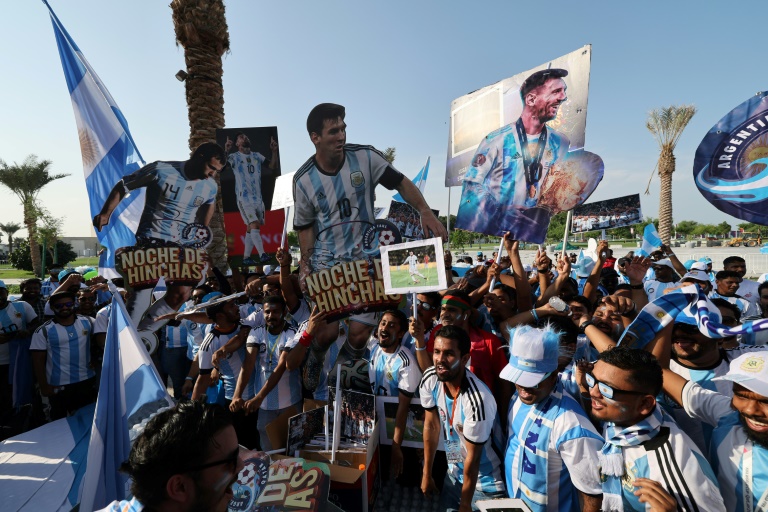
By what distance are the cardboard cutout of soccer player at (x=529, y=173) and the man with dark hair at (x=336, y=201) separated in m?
0.57

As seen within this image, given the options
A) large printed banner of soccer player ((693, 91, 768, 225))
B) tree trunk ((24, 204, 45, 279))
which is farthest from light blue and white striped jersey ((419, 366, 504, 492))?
tree trunk ((24, 204, 45, 279))

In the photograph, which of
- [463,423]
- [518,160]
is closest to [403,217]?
[518,160]

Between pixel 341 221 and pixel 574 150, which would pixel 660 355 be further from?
pixel 341 221

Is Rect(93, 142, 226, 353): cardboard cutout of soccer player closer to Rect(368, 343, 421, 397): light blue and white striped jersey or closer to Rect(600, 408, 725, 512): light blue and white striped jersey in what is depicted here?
Rect(368, 343, 421, 397): light blue and white striped jersey

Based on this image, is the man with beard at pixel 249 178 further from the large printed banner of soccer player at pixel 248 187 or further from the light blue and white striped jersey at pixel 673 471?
the light blue and white striped jersey at pixel 673 471

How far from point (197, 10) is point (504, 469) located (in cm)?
899

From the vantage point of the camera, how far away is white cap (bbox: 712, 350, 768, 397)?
1643 millimetres

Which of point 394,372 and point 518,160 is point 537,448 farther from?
point 518,160

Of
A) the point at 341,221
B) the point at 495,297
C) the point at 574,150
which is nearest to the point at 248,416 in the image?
the point at 341,221

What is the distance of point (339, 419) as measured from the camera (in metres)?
3.37

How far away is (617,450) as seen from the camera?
1.91m

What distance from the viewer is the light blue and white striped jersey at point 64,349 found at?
4.94 meters

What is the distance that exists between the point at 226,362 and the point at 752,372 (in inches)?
167

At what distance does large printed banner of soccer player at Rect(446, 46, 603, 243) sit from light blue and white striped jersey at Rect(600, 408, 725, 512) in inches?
93.3
